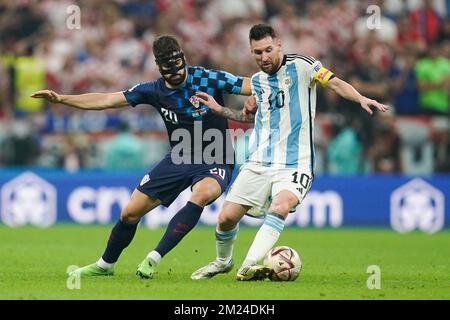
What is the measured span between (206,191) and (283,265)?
3.26ft

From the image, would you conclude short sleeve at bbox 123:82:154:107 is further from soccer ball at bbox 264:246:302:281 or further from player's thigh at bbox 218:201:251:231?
soccer ball at bbox 264:246:302:281

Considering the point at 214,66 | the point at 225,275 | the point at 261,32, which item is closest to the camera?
the point at 261,32

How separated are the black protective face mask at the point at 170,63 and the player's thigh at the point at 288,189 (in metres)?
1.34

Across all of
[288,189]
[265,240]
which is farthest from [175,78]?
[265,240]

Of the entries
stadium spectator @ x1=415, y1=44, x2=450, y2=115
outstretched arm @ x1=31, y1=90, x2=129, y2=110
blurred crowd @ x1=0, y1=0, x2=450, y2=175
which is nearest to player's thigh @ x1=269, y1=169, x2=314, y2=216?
outstretched arm @ x1=31, y1=90, x2=129, y2=110

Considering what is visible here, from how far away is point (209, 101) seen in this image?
32.2ft

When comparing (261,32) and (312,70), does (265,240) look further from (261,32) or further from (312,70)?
(261,32)

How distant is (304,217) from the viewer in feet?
60.3

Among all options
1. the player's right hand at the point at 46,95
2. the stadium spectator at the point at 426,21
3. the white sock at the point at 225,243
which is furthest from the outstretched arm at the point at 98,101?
the stadium spectator at the point at 426,21

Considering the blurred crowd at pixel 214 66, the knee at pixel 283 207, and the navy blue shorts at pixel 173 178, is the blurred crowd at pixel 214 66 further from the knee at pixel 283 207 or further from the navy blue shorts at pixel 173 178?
the knee at pixel 283 207

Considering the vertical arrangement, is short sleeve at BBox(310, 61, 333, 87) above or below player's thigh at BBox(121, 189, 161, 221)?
above

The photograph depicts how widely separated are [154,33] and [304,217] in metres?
5.06

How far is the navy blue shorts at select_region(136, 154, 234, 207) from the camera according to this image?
991 centimetres

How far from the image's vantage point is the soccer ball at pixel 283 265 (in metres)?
9.59
